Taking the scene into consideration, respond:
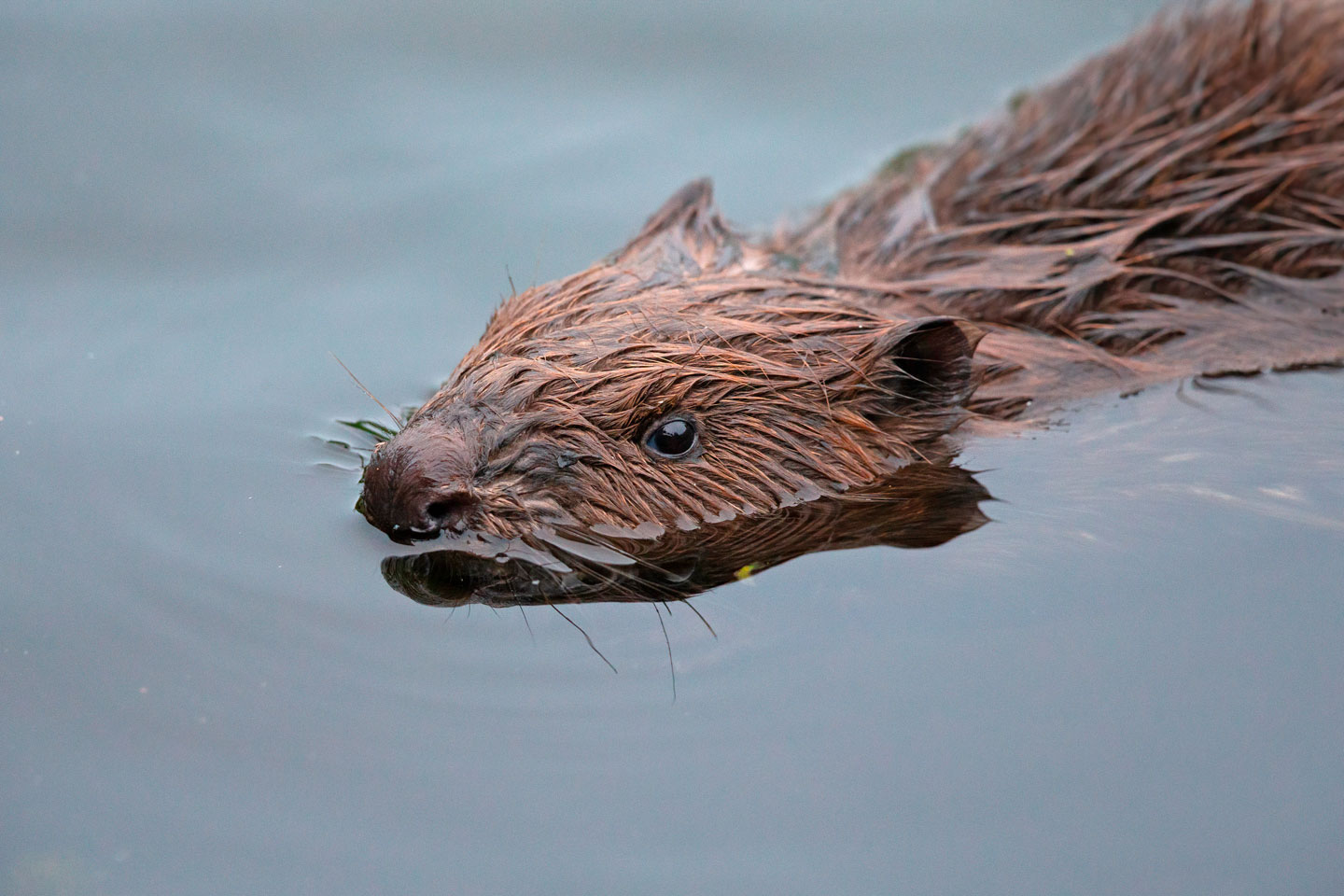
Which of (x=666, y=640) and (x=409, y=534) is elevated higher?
(x=409, y=534)

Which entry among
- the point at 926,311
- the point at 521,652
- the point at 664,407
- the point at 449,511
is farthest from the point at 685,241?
the point at 521,652

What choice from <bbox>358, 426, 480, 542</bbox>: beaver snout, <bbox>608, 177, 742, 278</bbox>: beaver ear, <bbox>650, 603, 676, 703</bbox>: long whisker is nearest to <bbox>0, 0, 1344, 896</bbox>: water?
<bbox>650, 603, 676, 703</bbox>: long whisker

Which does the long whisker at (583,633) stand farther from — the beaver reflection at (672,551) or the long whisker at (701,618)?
the long whisker at (701,618)

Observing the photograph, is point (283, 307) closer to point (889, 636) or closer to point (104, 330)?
point (104, 330)

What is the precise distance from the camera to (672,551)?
399cm

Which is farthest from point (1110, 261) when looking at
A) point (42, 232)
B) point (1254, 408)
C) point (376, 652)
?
→ point (42, 232)

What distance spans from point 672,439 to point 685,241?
1.01m

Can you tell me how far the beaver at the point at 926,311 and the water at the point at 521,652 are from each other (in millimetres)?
265

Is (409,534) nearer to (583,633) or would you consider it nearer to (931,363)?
(583,633)

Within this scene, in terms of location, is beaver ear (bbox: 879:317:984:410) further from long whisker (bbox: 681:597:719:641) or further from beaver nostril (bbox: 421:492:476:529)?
beaver nostril (bbox: 421:492:476:529)

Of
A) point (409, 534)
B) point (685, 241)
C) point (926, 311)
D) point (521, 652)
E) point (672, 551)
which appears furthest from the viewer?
point (685, 241)

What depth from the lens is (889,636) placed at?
12.2 ft

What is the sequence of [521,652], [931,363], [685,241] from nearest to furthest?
[521,652] → [931,363] → [685,241]

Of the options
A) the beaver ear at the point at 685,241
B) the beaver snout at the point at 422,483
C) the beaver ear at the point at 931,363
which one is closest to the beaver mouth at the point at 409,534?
the beaver snout at the point at 422,483
